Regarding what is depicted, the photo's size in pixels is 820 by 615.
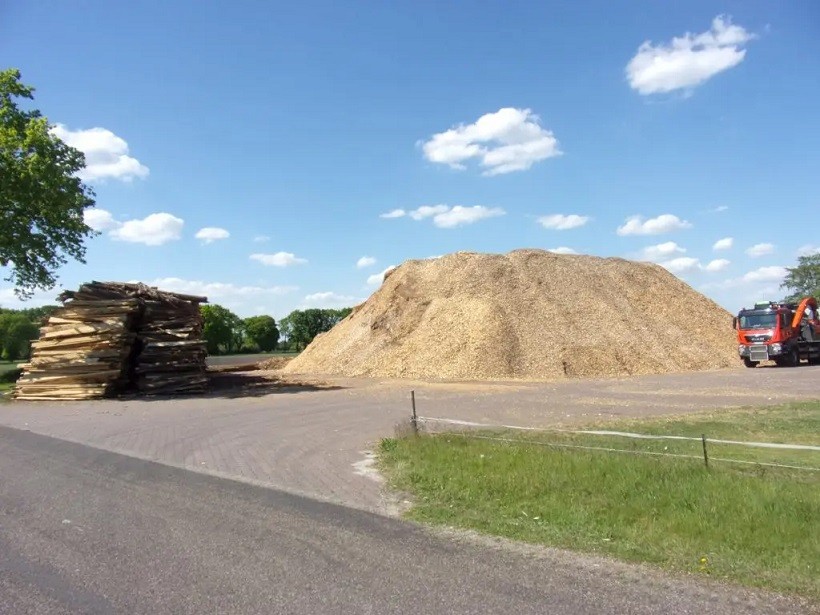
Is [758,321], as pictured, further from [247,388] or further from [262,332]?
[262,332]

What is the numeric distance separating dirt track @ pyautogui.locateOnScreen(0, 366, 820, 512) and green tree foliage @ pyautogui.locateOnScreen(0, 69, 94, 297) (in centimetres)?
813

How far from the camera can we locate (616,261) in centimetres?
4303

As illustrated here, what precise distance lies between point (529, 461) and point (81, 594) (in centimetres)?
529

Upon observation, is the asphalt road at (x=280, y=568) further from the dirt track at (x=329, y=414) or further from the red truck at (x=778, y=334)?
the red truck at (x=778, y=334)

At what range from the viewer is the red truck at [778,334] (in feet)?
101

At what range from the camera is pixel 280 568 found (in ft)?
16.5

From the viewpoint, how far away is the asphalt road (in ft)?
14.2

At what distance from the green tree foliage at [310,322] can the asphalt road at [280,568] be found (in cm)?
9793

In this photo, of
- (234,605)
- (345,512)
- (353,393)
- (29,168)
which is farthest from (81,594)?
(29,168)

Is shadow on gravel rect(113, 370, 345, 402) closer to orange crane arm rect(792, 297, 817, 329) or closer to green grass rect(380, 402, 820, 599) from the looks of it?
green grass rect(380, 402, 820, 599)

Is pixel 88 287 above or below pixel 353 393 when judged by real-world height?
above

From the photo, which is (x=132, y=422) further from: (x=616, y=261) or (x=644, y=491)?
(x=616, y=261)

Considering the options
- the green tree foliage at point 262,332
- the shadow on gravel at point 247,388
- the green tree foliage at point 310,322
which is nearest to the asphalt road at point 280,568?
the shadow on gravel at point 247,388

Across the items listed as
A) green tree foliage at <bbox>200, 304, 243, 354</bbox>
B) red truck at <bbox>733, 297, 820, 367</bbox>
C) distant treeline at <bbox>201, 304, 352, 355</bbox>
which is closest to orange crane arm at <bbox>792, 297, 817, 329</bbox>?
red truck at <bbox>733, 297, 820, 367</bbox>
